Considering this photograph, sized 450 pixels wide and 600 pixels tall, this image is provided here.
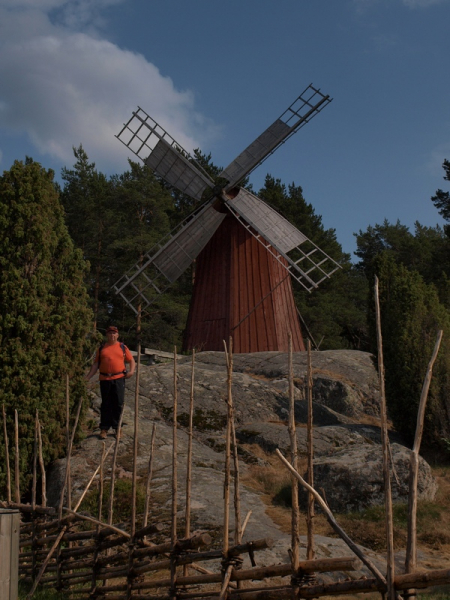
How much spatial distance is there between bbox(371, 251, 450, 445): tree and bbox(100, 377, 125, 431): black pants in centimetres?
507

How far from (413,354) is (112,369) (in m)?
5.51

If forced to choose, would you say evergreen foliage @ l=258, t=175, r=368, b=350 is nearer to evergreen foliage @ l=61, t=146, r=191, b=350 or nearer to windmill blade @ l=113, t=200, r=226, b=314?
evergreen foliage @ l=61, t=146, r=191, b=350

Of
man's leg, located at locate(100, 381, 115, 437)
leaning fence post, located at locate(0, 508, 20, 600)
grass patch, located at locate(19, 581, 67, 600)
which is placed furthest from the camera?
man's leg, located at locate(100, 381, 115, 437)

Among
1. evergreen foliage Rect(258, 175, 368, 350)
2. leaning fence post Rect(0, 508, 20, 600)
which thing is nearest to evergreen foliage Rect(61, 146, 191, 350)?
evergreen foliage Rect(258, 175, 368, 350)

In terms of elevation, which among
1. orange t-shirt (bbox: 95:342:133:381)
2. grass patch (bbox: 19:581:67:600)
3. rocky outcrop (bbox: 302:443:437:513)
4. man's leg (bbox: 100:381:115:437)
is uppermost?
rocky outcrop (bbox: 302:443:437:513)

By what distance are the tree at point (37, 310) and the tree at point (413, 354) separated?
5.56 metres

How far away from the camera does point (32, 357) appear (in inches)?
304

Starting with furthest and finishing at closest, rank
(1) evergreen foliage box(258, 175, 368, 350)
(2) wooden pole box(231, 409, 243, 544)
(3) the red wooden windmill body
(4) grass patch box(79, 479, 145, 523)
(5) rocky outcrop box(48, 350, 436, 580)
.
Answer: (1) evergreen foliage box(258, 175, 368, 350) → (3) the red wooden windmill body → (5) rocky outcrop box(48, 350, 436, 580) → (4) grass patch box(79, 479, 145, 523) → (2) wooden pole box(231, 409, 243, 544)

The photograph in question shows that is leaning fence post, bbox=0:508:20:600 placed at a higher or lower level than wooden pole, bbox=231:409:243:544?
lower

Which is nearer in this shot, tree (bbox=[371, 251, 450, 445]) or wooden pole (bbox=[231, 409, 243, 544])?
wooden pole (bbox=[231, 409, 243, 544])

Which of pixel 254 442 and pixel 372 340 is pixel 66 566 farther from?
pixel 372 340

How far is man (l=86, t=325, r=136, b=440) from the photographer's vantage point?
25.8 ft

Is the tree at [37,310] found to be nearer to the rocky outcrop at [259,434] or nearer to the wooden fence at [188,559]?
the rocky outcrop at [259,434]

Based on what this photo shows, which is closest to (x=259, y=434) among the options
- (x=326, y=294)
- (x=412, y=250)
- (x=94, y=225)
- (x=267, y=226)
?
(x=267, y=226)
